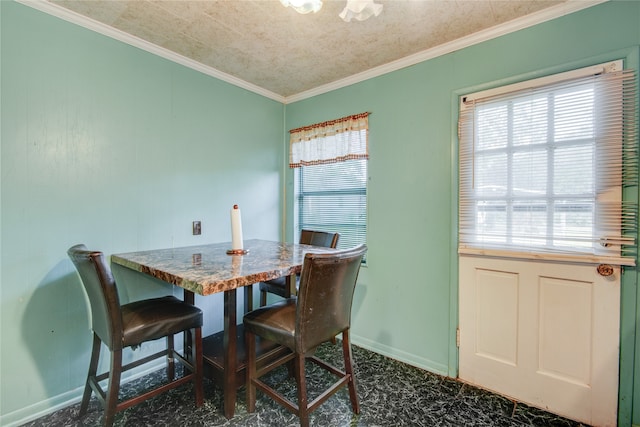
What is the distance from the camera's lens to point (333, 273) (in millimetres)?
1343

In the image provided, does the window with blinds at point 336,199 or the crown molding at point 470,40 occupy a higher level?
the crown molding at point 470,40

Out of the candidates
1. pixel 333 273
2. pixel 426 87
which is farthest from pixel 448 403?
pixel 426 87

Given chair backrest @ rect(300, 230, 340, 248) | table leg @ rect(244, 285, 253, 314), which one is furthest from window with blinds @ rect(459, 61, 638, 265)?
table leg @ rect(244, 285, 253, 314)

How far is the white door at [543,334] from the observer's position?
5.06 ft

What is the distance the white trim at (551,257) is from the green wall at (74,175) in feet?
7.07

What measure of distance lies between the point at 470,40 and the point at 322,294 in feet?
6.63

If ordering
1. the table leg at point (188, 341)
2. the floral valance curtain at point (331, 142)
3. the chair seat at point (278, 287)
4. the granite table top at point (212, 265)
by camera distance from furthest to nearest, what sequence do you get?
1. the floral valance curtain at point (331, 142)
2. the chair seat at point (278, 287)
3. the table leg at point (188, 341)
4. the granite table top at point (212, 265)

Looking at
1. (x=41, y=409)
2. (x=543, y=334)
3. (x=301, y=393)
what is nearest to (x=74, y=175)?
(x=41, y=409)

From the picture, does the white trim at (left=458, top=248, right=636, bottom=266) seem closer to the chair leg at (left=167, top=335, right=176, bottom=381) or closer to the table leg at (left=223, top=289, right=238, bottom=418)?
the table leg at (left=223, top=289, right=238, bottom=418)

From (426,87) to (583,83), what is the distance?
919 mm

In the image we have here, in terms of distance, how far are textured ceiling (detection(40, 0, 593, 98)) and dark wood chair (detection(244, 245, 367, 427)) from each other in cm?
149

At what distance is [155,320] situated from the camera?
4.87 ft

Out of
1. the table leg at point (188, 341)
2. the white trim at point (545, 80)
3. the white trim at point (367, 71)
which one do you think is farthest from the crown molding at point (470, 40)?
the table leg at point (188, 341)

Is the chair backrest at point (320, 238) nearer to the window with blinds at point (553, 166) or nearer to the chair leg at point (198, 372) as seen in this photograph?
the window with blinds at point (553, 166)
